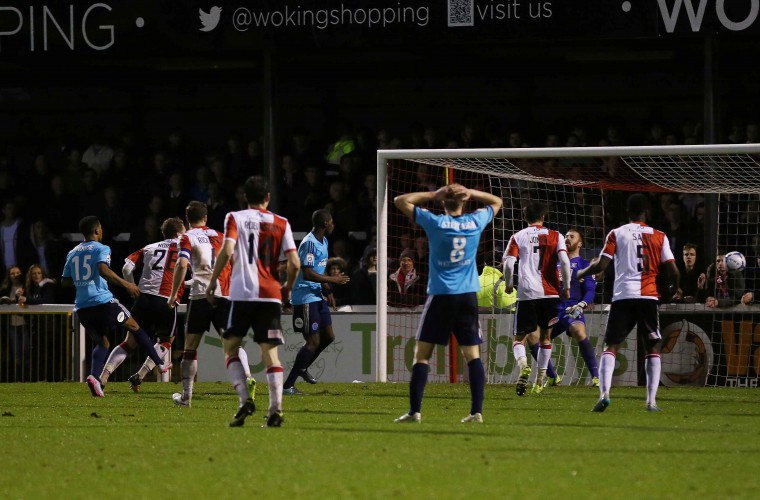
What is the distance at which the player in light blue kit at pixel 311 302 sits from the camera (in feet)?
49.4

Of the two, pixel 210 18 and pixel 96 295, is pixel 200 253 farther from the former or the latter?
pixel 210 18

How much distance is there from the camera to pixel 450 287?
10.6 metres

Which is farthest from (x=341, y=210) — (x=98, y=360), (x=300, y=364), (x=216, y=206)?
(x=98, y=360)

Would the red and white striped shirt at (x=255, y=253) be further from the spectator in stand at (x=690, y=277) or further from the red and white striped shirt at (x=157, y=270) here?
the spectator in stand at (x=690, y=277)

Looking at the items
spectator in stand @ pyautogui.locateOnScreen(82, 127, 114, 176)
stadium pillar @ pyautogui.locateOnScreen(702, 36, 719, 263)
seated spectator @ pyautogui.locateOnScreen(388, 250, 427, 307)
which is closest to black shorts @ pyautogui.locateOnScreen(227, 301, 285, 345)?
seated spectator @ pyautogui.locateOnScreen(388, 250, 427, 307)

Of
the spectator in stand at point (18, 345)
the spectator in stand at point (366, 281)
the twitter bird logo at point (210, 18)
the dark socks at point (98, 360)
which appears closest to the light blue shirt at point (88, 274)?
the dark socks at point (98, 360)

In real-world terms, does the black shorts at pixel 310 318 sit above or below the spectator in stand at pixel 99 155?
below

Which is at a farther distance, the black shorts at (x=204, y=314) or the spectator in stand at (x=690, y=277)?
the spectator in stand at (x=690, y=277)

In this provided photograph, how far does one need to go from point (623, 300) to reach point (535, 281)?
2540mm

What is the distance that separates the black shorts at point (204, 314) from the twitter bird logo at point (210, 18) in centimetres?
737

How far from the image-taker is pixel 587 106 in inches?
902

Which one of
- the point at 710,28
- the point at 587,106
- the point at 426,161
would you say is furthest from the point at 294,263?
the point at 587,106

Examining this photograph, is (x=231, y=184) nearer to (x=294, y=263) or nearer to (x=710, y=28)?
(x=710, y=28)

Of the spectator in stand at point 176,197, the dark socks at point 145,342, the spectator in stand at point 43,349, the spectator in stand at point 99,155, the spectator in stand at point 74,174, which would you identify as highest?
the spectator in stand at point 99,155
